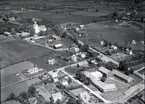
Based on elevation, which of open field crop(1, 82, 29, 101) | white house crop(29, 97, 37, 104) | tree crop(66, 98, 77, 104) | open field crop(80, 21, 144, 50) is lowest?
open field crop(1, 82, 29, 101)

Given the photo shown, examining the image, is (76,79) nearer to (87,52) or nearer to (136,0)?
(87,52)

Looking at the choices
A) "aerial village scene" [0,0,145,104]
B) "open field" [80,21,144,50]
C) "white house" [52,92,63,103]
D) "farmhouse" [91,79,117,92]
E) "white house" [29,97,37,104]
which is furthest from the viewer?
"open field" [80,21,144,50]

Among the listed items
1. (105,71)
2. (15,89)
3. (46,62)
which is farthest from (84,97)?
(46,62)

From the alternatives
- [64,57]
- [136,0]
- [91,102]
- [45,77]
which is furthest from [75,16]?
[91,102]

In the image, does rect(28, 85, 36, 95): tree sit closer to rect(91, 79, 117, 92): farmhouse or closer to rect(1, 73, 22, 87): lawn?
rect(1, 73, 22, 87): lawn

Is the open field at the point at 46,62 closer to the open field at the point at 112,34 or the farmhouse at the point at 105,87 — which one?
the farmhouse at the point at 105,87

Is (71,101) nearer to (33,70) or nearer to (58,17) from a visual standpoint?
(33,70)

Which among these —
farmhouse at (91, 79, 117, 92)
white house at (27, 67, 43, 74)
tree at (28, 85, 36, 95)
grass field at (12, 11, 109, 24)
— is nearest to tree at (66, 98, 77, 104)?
farmhouse at (91, 79, 117, 92)

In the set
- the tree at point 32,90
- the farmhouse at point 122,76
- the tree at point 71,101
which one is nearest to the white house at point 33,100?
the tree at point 32,90
